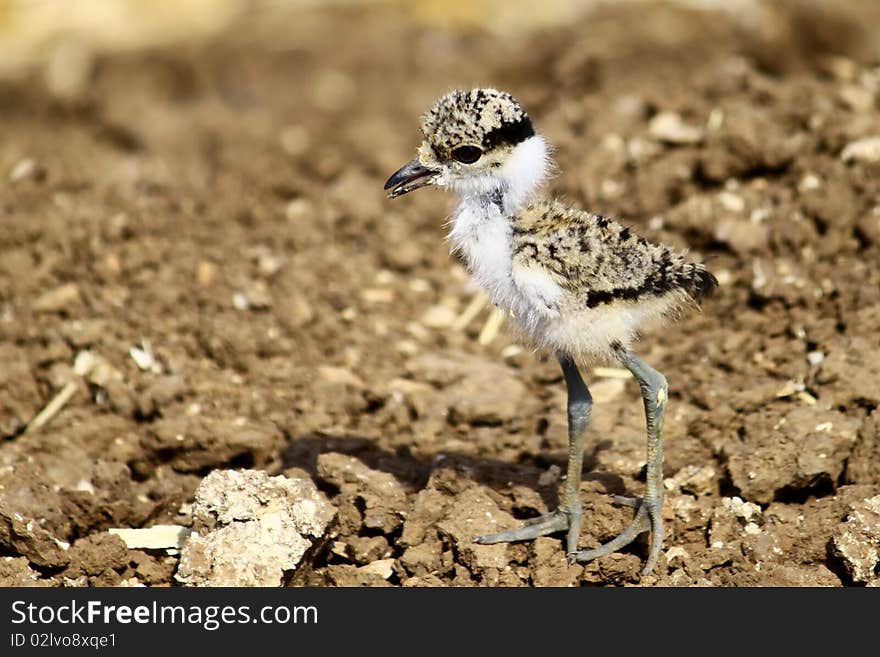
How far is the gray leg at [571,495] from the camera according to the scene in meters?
3.56

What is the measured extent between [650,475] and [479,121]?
1217 millimetres

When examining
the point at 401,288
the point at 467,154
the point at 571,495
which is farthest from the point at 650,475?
the point at 401,288

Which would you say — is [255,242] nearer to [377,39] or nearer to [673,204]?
[673,204]

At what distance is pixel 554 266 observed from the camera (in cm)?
340

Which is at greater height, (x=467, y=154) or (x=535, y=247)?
(x=467, y=154)

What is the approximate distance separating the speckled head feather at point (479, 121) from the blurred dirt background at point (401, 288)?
109 cm

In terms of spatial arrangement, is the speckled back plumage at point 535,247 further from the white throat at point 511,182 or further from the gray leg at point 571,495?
the gray leg at point 571,495

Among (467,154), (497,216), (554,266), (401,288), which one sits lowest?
(554,266)

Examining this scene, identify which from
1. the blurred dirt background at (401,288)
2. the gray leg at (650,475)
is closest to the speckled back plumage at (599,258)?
the gray leg at (650,475)

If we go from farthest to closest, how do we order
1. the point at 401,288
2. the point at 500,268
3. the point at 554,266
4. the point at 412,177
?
the point at 401,288
the point at 412,177
the point at 500,268
the point at 554,266

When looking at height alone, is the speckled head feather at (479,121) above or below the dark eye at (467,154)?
above

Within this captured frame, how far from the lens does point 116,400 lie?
4445mm

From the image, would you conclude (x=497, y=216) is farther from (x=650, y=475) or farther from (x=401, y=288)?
(x=401, y=288)

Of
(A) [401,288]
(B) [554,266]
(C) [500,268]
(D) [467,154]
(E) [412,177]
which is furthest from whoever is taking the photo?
(A) [401,288]
